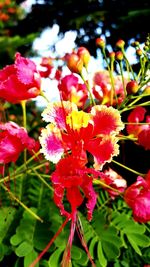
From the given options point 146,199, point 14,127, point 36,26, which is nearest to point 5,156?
point 14,127

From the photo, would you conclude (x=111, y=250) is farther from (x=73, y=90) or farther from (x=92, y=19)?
(x=92, y=19)

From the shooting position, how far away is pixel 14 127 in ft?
3.48

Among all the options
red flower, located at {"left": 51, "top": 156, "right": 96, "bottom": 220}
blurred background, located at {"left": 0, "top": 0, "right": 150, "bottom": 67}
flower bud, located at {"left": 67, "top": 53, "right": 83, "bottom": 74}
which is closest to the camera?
red flower, located at {"left": 51, "top": 156, "right": 96, "bottom": 220}

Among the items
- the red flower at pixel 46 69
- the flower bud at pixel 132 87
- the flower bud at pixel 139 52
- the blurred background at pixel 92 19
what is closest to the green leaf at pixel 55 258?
the flower bud at pixel 132 87

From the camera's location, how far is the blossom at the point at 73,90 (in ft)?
4.09

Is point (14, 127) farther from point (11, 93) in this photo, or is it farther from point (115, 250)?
point (115, 250)

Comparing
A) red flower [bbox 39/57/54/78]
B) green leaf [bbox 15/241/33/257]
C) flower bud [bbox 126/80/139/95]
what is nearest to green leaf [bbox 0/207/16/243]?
green leaf [bbox 15/241/33/257]

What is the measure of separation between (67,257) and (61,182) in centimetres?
15

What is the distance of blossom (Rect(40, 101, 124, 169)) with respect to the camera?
98 cm

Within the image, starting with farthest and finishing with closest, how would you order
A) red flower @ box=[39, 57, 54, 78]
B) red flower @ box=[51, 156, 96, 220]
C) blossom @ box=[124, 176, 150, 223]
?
red flower @ box=[39, 57, 54, 78]
blossom @ box=[124, 176, 150, 223]
red flower @ box=[51, 156, 96, 220]

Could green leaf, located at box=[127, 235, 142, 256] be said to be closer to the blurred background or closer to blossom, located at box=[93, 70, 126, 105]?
blossom, located at box=[93, 70, 126, 105]

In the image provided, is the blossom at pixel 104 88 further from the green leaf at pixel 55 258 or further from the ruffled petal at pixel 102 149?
the green leaf at pixel 55 258

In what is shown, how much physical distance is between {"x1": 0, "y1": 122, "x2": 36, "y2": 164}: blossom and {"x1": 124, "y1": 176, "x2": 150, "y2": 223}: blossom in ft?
0.79

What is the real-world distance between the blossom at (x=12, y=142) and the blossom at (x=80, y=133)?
0.25 ft
